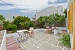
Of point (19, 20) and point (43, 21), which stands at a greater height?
point (19, 20)

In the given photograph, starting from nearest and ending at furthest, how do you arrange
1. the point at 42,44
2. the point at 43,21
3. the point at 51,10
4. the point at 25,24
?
the point at 42,44 < the point at 25,24 < the point at 43,21 < the point at 51,10

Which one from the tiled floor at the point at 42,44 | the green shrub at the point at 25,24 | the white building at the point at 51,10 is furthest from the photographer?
the white building at the point at 51,10

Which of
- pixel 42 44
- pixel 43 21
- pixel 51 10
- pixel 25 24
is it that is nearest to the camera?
pixel 42 44

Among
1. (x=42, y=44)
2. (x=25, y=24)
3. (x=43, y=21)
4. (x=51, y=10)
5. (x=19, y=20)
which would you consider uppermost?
(x=51, y=10)

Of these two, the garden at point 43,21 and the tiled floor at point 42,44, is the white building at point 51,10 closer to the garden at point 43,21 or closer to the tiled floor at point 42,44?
the garden at point 43,21

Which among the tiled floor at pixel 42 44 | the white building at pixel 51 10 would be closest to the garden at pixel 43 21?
the white building at pixel 51 10

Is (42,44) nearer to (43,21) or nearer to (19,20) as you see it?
(19,20)

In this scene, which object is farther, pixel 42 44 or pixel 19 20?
pixel 19 20

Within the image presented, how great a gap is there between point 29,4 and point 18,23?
395 cm

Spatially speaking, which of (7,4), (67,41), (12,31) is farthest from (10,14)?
(67,41)

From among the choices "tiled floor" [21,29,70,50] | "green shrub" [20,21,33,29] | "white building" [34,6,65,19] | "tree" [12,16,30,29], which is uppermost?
"white building" [34,6,65,19]

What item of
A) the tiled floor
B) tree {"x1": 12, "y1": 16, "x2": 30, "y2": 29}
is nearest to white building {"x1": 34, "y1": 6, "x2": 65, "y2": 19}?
tree {"x1": 12, "y1": 16, "x2": 30, "y2": 29}

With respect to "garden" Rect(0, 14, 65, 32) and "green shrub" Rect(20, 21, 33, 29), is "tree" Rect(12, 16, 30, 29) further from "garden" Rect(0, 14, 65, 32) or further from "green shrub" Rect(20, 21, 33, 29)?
"green shrub" Rect(20, 21, 33, 29)

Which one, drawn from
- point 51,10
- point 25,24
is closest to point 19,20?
point 25,24
